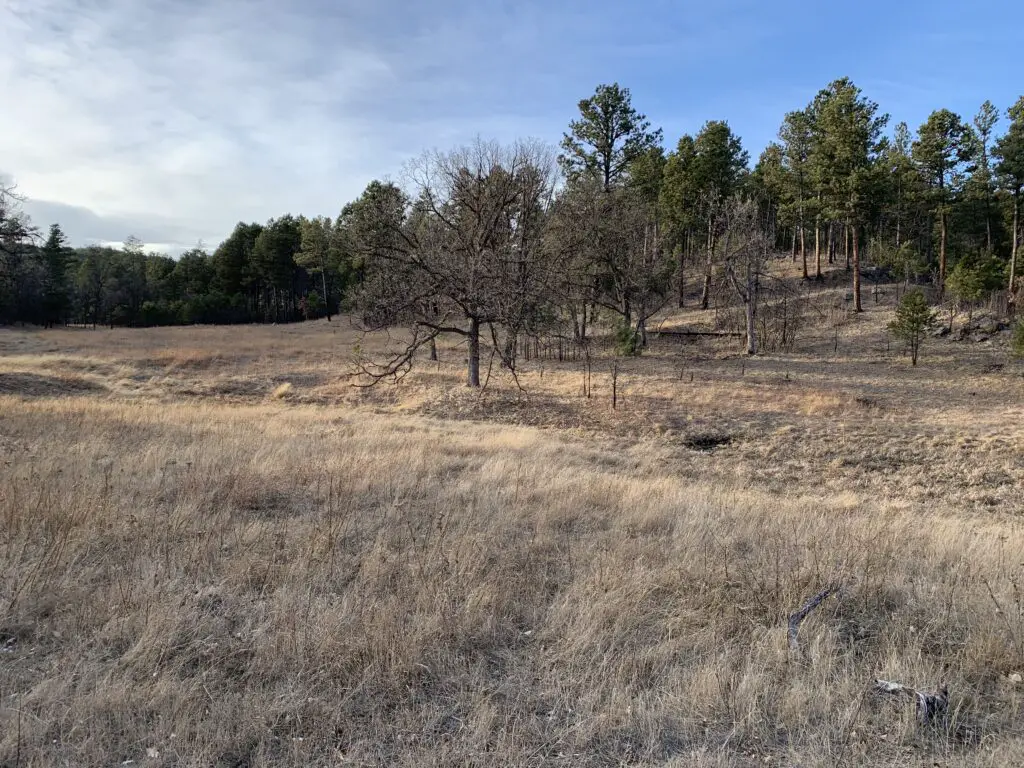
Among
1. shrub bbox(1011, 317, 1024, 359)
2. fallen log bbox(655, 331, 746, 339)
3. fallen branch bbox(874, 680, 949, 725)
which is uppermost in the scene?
fallen log bbox(655, 331, 746, 339)

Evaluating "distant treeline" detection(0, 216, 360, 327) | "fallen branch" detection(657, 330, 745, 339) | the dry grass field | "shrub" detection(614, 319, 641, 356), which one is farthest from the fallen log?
"distant treeline" detection(0, 216, 360, 327)

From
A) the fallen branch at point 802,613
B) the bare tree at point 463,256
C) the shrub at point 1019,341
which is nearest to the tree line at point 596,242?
the bare tree at point 463,256

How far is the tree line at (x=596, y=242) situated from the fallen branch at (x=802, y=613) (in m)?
16.7

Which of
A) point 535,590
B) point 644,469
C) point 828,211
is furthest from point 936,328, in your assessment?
point 535,590

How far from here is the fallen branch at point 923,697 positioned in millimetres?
2702

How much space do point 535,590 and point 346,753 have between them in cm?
185

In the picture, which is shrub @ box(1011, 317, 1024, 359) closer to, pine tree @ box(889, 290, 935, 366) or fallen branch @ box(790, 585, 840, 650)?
pine tree @ box(889, 290, 935, 366)

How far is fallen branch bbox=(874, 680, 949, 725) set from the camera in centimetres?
270

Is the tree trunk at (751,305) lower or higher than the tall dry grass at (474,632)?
higher

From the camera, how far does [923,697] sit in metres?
2.75

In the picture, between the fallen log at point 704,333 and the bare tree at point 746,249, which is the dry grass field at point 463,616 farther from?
the fallen log at point 704,333

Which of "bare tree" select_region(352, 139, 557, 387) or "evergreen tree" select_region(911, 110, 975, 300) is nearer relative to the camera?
"bare tree" select_region(352, 139, 557, 387)

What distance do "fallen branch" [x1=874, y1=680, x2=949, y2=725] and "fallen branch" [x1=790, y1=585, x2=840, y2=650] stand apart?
1.42ft

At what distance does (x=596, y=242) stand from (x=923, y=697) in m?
28.9
